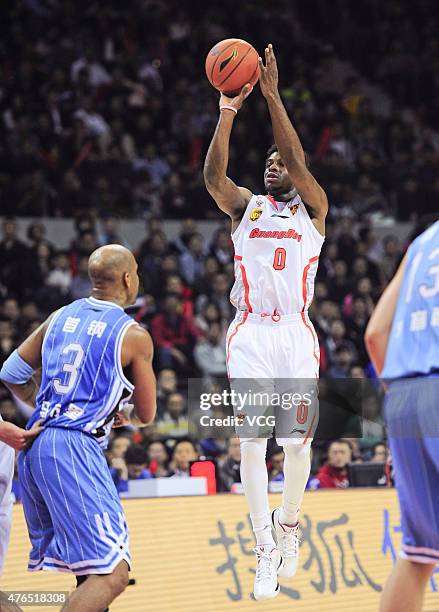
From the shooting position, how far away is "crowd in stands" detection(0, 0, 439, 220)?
13859mm

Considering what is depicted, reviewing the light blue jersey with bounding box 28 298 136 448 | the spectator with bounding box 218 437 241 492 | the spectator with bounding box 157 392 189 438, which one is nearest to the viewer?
the light blue jersey with bounding box 28 298 136 448

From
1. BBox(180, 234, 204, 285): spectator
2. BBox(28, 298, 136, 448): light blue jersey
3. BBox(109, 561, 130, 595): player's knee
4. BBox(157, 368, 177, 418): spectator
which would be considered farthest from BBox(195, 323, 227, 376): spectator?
BBox(109, 561, 130, 595): player's knee

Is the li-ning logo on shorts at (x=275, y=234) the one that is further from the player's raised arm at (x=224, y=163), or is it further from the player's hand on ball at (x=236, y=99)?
the player's hand on ball at (x=236, y=99)

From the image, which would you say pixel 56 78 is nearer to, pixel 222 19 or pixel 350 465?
pixel 222 19

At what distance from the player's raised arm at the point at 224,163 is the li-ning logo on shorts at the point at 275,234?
A: 0.18 metres

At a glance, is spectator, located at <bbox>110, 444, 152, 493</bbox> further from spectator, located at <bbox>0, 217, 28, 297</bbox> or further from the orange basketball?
spectator, located at <bbox>0, 217, 28, 297</bbox>

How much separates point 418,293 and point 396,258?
35.6ft

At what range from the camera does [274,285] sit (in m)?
6.27

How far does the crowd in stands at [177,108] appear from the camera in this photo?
13859mm

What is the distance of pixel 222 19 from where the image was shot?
17.8 metres

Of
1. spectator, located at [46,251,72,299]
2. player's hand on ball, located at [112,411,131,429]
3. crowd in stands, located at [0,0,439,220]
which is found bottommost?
player's hand on ball, located at [112,411,131,429]

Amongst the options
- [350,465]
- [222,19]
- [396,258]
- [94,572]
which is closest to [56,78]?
[222,19]

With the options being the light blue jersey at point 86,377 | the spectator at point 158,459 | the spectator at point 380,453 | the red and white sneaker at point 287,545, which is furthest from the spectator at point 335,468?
the light blue jersey at point 86,377

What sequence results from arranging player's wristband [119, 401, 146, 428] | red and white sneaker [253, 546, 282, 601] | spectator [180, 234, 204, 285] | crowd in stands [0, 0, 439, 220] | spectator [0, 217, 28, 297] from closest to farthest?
1. player's wristband [119, 401, 146, 428]
2. red and white sneaker [253, 546, 282, 601]
3. spectator [0, 217, 28, 297]
4. spectator [180, 234, 204, 285]
5. crowd in stands [0, 0, 439, 220]
